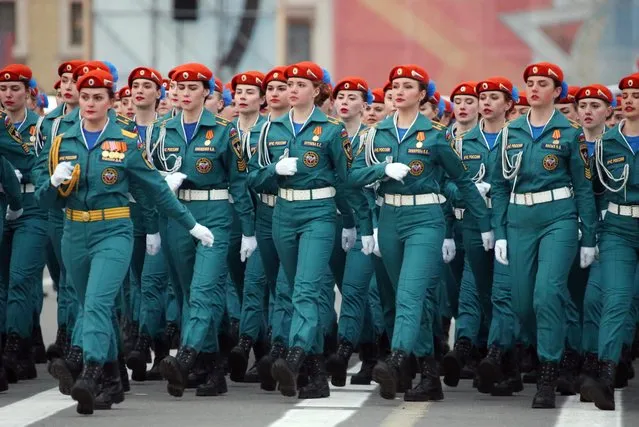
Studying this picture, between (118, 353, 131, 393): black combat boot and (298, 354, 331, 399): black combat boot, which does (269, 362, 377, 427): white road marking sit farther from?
(118, 353, 131, 393): black combat boot

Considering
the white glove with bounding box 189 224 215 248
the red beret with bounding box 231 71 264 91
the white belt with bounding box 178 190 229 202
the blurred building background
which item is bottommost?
the white glove with bounding box 189 224 215 248

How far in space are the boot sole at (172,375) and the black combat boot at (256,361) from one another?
136 centimetres

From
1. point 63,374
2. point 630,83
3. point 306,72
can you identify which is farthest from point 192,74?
point 630,83

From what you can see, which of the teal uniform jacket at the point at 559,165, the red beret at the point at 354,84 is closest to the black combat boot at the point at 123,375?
the teal uniform jacket at the point at 559,165

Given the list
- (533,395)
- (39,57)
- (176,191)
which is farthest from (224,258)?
(39,57)

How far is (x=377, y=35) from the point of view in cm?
4312

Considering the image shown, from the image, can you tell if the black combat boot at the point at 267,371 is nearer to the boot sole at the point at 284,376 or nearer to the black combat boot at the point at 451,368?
the boot sole at the point at 284,376

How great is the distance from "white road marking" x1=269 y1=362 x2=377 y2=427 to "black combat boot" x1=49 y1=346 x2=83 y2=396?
55.1 inches

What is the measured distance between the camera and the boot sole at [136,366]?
1415 cm

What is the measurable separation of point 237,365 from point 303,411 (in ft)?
6.71

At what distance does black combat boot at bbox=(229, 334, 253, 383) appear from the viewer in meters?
14.2

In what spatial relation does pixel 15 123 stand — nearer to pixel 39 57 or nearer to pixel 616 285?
pixel 616 285

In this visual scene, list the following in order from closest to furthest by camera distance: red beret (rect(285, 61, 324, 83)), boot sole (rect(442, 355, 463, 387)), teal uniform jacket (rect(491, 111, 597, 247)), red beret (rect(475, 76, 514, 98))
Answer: teal uniform jacket (rect(491, 111, 597, 247)) < red beret (rect(285, 61, 324, 83)) < boot sole (rect(442, 355, 463, 387)) < red beret (rect(475, 76, 514, 98))

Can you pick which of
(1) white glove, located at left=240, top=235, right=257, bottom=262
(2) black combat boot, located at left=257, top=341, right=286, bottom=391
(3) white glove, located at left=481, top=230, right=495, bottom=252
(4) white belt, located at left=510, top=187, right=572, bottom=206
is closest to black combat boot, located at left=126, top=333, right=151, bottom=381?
(2) black combat boot, located at left=257, top=341, right=286, bottom=391
